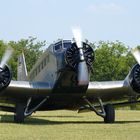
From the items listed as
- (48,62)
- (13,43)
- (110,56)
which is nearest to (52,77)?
(48,62)

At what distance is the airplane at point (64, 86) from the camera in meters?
21.1

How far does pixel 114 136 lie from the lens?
15.1 meters

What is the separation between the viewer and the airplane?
21.1 m

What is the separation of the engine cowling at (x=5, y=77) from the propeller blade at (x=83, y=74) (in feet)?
9.55

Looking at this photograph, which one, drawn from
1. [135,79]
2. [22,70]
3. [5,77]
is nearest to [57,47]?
[5,77]

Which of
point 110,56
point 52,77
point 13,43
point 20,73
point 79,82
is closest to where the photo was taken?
point 79,82

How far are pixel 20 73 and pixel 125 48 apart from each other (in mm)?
51687

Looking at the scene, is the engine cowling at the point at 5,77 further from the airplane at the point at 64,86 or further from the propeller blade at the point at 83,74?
the propeller blade at the point at 83,74

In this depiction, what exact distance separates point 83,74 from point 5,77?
128 inches

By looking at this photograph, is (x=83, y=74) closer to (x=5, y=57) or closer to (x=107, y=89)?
(x=107, y=89)

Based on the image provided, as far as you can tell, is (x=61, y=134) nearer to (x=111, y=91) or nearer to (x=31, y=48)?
(x=111, y=91)

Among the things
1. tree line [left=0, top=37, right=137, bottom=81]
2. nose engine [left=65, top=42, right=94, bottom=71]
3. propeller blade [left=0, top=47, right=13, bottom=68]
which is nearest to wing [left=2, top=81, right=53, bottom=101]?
propeller blade [left=0, top=47, right=13, bottom=68]

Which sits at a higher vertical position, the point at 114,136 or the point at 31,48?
the point at 114,136

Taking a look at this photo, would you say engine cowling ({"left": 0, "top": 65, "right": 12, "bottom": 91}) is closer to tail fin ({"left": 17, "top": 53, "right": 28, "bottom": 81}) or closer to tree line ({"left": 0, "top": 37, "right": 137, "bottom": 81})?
tail fin ({"left": 17, "top": 53, "right": 28, "bottom": 81})
